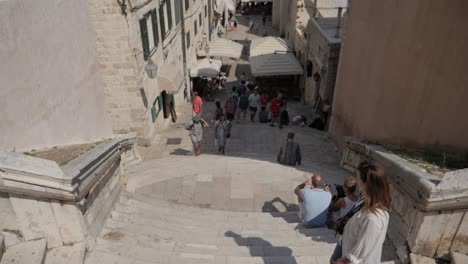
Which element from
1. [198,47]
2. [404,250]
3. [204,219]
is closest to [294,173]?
[204,219]

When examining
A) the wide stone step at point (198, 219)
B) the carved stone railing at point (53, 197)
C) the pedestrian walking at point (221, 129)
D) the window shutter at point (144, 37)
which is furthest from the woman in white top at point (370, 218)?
the window shutter at point (144, 37)

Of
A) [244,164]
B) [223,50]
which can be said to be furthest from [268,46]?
[244,164]

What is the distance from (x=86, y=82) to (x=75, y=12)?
170cm

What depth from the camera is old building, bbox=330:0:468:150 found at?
21.3ft

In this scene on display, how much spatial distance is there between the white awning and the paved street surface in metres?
9.03

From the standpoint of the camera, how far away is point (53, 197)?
14.2ft

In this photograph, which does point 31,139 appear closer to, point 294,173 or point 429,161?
point 294,173

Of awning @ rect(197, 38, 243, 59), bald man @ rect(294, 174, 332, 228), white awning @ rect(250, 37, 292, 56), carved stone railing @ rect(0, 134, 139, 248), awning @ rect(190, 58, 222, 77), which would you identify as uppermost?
carved stone railing @ rect(0, 134, 139, 248)

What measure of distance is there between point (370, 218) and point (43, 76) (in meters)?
6.39

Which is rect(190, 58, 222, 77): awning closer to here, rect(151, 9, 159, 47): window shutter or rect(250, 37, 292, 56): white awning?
rect(250, 37, 292, 56): white awning

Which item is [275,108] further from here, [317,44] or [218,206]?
[218,206]

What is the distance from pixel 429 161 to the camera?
6352 mm

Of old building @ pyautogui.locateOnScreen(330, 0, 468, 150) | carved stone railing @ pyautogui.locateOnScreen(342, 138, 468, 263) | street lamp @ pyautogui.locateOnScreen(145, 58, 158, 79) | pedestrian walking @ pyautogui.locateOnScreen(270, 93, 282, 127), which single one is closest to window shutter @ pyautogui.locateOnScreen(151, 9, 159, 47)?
street lamp @ pyautogui.locateOnScreen(145, 58, 158, 79)

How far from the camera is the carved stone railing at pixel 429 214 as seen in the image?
14.4ft
